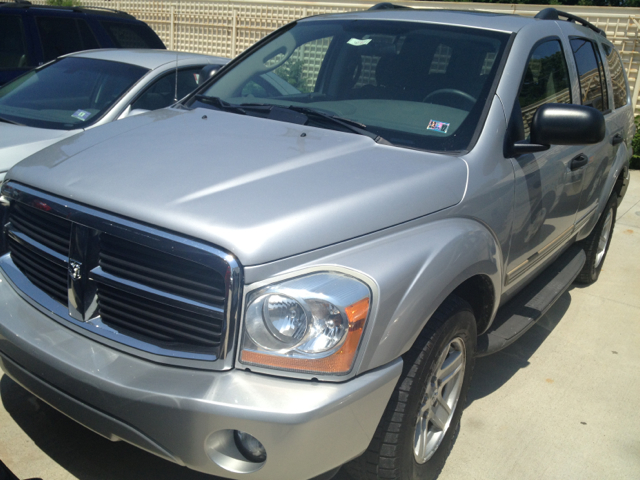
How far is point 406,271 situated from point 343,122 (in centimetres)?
100

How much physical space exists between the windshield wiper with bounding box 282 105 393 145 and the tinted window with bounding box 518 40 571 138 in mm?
776

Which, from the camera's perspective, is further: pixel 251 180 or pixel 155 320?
pixel 251 180

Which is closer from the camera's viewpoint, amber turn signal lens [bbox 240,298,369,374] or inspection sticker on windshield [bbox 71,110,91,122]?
amber turn signal lens [bbox 240,298,369,374]

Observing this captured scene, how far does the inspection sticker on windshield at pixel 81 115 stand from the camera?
491 centimetres

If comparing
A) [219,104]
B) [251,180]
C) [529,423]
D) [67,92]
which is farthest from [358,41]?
[67,92]

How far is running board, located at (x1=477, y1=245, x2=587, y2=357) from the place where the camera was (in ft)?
Result: 9.93

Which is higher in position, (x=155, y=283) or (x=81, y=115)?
(x=155, y=283)

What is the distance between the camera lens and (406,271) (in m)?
2.05

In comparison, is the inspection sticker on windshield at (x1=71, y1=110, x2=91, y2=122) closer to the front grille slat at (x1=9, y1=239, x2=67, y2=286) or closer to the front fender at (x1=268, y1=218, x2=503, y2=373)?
the front grille slat at (x1=9, y1=239, x2=67, y2=286)

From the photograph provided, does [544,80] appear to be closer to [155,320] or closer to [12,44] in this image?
[155,320]

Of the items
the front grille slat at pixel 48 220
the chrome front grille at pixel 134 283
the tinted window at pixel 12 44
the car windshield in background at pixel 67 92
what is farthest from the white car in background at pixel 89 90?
the chrome front grille at pixel 134 283

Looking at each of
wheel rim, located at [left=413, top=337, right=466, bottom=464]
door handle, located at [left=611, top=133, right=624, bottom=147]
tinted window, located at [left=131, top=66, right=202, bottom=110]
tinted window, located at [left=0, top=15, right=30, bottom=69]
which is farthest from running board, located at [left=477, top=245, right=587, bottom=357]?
tinted window, located at [left=0, top=15, right=30, bottom=69]

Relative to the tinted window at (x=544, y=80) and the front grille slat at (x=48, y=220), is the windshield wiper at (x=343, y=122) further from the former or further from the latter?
the front grille slat at (x=48, y=220)

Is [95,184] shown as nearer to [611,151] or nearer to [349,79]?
[349,79]
